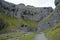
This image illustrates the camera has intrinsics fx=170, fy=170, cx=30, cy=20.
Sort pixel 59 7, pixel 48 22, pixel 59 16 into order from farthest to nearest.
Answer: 1. pixel 48 22
2. pixel 59 7
3. pixel 59 16

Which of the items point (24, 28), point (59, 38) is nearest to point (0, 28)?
point (24, 28)

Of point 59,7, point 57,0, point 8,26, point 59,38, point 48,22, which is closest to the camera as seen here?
point 59,38

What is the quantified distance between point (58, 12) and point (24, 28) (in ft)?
270

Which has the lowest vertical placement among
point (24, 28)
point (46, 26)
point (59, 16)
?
point (24, 28)

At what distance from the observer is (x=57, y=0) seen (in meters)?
161

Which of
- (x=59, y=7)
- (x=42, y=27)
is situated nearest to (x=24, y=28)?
(x=42, y=27)

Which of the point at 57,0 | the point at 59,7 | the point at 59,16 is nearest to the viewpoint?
the point at 59,16

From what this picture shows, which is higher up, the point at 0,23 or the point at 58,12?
the point at 58,12

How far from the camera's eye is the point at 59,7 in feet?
411

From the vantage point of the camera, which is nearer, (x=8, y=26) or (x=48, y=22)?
(x=48, y=22)

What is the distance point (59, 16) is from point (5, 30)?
264ft

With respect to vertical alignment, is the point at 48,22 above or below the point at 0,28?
above

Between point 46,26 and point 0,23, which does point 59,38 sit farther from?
point 0,23

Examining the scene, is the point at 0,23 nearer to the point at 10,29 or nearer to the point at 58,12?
the point at 10,29
